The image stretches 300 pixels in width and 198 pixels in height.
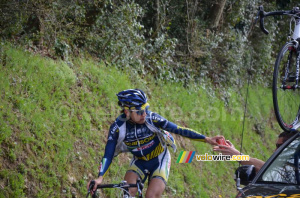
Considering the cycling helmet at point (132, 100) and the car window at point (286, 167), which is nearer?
the car window at point (286, 167)

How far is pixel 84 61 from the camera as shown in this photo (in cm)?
1015

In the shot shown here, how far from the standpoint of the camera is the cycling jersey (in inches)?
215

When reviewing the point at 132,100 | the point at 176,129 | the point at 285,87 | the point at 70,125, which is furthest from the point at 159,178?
the point at 70,125

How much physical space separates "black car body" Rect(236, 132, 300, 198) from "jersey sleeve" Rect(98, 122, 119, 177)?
1.64 metres

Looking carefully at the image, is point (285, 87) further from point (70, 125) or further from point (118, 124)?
point (70, 125)

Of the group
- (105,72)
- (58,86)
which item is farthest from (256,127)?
(58,86)

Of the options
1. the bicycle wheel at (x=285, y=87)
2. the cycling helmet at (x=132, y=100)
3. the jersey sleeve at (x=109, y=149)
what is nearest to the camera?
the jersey sleeve at (x=109, y=149)

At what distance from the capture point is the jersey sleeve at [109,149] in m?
5.23

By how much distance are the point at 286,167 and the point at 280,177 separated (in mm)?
151

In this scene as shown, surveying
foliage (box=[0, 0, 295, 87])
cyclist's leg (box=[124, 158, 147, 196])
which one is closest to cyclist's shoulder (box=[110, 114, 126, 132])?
cyclist's leg (box=[124, 158, 147, 196])

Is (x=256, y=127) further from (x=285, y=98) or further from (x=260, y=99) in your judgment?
(x=285, y=98)

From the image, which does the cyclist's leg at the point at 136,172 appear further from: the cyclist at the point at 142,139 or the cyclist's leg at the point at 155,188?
the cyclist's leg at the point at 155,188

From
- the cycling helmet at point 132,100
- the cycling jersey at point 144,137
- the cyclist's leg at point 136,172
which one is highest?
the cycling helmet at point 132,100

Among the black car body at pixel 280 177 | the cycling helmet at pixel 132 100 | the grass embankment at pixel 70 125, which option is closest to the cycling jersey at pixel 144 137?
the cycling helmet at pixel 132 100
